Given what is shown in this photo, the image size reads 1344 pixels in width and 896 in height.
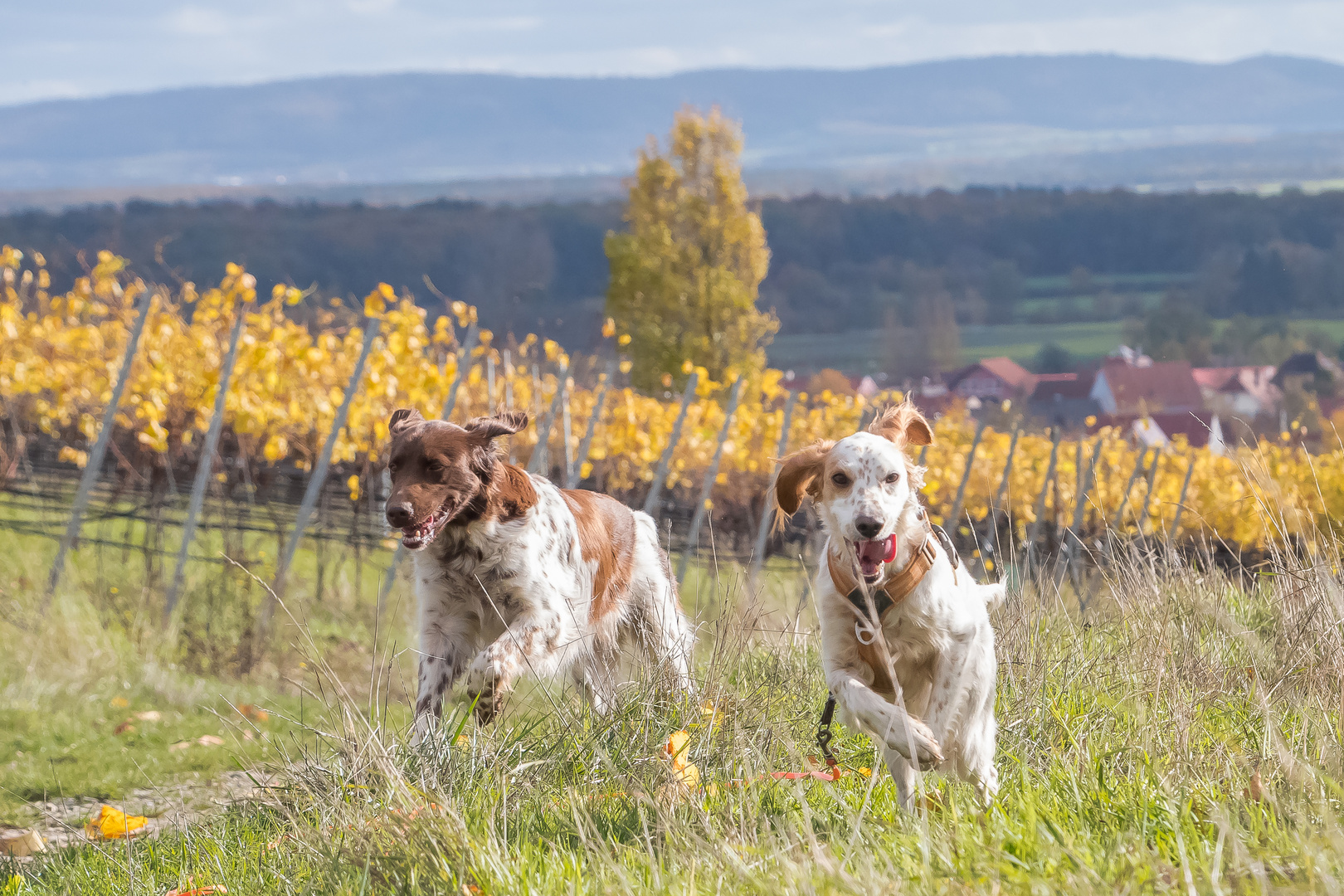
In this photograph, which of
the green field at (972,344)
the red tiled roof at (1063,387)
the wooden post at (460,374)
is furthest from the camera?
the green field at (972,344)

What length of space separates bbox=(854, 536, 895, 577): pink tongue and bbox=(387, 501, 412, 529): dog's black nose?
4.91 ft

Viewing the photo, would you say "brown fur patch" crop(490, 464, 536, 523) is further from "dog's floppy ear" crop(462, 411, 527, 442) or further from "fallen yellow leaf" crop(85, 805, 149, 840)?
"fallen yellow leaf" crop(85, 805, 149, 840)

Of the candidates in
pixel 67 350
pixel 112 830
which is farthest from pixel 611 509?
pixel 67 350

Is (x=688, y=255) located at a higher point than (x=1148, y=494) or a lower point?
higher

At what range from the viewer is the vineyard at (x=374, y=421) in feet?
28.8

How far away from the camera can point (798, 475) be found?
3.47 metres

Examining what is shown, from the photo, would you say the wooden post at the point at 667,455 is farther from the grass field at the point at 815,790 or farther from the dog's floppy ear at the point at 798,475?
the dog's floppy ear at the point at 798,475

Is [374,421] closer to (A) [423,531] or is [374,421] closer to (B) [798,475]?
(A) [423,531]

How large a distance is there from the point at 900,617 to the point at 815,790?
1.83 ft

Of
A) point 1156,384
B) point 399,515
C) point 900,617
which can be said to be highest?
point 399,515

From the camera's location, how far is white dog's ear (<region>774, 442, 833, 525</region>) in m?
3.43

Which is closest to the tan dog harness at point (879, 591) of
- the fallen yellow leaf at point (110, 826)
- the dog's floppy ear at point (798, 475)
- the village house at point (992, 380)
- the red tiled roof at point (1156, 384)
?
the dog's floppy ear at point (798, 475)

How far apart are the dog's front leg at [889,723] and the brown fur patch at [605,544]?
1.73m

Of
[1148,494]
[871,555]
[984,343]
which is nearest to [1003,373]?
[984,343]
